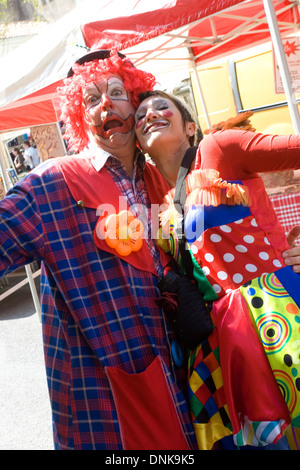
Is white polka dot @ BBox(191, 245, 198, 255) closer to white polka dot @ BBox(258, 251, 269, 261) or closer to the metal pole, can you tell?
white polka dot @ BBox(258, 251, 269, 261)

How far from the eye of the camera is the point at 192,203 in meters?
1.85

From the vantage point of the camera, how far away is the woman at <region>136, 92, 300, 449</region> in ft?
5.42

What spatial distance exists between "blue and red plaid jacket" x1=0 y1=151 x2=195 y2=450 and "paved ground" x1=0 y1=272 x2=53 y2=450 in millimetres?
1595

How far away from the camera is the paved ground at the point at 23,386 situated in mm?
3467

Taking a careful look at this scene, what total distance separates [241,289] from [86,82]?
1.17 meters

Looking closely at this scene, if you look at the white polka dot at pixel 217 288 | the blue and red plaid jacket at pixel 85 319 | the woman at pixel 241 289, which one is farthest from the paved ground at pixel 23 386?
the white polka dot at pixel 217 288

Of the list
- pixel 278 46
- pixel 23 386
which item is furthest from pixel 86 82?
pixel 23 386

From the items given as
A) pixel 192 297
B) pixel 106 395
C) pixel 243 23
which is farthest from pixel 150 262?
pixel 243 23

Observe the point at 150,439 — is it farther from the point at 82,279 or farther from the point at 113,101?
the point at 113,101

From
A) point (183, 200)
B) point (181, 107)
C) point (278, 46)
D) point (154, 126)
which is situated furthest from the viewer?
point (278, 46)

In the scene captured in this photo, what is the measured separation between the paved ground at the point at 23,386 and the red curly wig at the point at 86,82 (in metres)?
2.09

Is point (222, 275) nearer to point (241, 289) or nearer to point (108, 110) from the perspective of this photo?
point (241, 289)

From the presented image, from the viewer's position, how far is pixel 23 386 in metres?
4.35

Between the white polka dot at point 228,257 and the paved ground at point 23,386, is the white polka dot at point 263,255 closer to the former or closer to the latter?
the white polka dot at point 228,257
